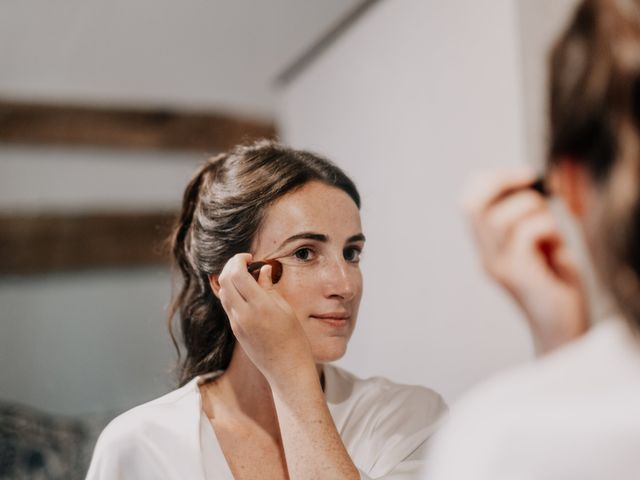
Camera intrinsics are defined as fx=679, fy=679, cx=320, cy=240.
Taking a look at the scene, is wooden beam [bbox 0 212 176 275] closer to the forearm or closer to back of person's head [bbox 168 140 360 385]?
back of person's head [bbox 168 140 360 385]

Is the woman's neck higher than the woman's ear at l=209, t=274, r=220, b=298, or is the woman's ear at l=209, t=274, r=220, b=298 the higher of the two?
the woman's ear at l=209, t=274, r=220, b=298

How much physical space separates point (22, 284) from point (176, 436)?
587mm

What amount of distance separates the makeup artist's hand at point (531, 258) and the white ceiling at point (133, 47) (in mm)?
837

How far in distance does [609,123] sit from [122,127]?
1007 millimetres

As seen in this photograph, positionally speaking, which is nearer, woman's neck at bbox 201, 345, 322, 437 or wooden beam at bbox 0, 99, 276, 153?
woman's neck at bbox 201, 345, 322, 437

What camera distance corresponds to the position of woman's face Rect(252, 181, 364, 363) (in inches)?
25.4

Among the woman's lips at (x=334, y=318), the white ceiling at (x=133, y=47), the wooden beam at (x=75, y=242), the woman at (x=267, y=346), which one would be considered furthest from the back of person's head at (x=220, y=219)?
the white ceiling at (x=133, y=47)

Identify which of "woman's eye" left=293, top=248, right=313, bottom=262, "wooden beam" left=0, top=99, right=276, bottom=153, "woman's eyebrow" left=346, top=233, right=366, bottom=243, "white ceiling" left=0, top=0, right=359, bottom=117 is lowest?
"woman's eye" left=293, top=248, right=313, bottom=262

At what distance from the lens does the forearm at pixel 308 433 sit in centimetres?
57

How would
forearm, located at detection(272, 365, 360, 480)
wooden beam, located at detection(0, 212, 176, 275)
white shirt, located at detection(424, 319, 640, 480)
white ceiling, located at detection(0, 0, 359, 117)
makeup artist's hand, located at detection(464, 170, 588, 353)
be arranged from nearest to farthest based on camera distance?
white shirt, located at detection(424, 319, 640, 480) < makeup artist's hand, located at detection(464, 170, 588, 353) < forearm, located at detection(272, 365, 360, 480) < wooden beam, located at detection(0, 212, 176, 275) < white ceiling, located at detection(0, 0, 359, 117)

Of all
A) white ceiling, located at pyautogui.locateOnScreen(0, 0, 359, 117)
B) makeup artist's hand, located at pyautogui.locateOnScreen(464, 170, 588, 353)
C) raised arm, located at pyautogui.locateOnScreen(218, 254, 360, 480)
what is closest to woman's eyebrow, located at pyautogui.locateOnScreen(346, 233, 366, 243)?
raised arm, located at pyautogui.locateOnScreen(218, 254, 360, 480)

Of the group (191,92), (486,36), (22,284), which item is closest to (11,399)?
(22,284)

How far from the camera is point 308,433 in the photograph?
58 centimetres

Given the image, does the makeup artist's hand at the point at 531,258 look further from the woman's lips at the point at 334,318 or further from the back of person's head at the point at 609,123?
the woman's lips at the point at 334,318
